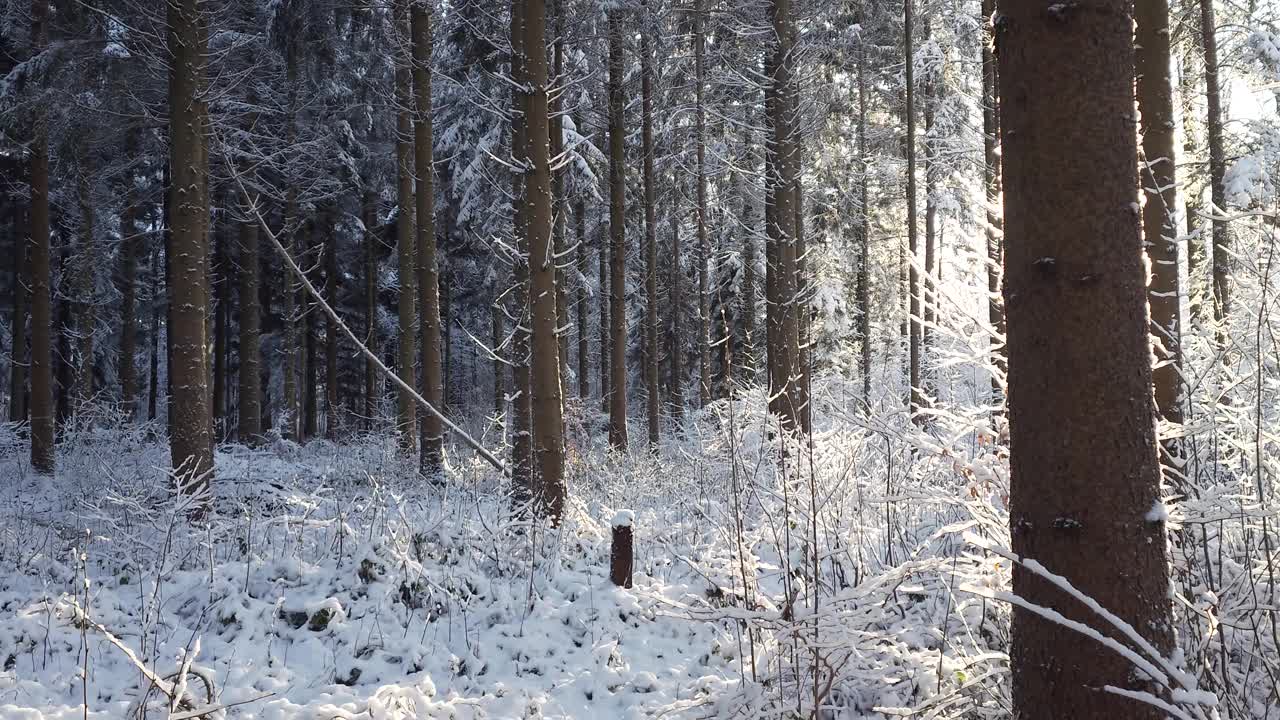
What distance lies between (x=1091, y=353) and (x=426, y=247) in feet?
37.0

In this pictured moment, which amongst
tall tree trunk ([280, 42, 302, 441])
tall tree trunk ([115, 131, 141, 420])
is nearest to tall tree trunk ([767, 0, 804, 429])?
tall tree trunk ([280, 42, 302, 441])

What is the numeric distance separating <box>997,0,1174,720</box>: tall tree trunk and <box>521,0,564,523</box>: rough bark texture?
5912 mm

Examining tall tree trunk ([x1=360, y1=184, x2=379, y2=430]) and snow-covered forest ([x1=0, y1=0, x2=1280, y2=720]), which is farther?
tall tree trunk ([x1=360, y1=184, x2=379, y2=430])

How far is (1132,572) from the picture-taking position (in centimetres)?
217

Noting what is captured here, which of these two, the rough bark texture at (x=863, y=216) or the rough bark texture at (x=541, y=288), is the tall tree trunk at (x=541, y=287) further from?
the rough bark texture at (x=863, y=216)

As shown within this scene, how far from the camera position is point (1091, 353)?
2160mm

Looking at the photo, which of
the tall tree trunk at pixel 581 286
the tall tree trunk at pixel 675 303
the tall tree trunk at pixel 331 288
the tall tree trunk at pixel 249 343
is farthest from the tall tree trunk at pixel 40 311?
the tall tree trunk at pixel 675 303

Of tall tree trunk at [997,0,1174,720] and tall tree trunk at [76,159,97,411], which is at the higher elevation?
tall tree trunk at [76,159,97,411]

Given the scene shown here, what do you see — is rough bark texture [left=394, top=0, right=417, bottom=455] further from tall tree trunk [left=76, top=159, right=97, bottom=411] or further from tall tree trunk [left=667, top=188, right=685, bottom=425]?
tall tree trunk [left=667, top=188, right=685, bottom=425]

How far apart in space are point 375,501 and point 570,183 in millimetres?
13514

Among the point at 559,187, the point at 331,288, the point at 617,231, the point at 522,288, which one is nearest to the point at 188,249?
the point at 522,288

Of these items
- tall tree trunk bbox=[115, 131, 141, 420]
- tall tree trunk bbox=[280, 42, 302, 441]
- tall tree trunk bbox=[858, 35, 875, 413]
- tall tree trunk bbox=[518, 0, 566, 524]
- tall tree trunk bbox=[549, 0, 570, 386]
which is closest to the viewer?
tall tree trunk bbox=[518, 0, 566, 524]

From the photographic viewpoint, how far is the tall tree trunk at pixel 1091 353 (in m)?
2.16

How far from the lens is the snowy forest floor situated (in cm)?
342
